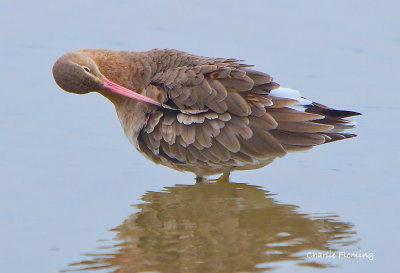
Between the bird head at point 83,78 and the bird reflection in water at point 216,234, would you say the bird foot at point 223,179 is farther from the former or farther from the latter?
the bird head at point 83,78

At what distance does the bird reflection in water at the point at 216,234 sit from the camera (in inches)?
303

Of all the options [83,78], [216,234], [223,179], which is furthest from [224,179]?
[83,78]

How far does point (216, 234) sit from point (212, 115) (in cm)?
144

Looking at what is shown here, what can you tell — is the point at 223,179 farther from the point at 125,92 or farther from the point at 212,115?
the point at 125,92

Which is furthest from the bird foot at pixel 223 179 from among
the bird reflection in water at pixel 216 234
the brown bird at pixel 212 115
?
the bird reflection in water at pixel 216 234

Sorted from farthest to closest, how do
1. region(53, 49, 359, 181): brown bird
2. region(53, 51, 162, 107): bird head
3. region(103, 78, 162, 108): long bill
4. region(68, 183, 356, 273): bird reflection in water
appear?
1. region(53, 51, 162, 107): bird head
2. region(103, 78, 162, 108): long bill
3. region(53, 49, 359, 181): brown bird
4. region(68, 183, 356, 273): bird reflection in water

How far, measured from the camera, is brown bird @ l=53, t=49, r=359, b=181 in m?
9.24

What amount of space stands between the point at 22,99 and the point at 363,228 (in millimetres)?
4647

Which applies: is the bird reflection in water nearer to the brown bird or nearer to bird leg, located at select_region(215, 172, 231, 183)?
bird leg, located at select_region(215, 172, 231, 183)

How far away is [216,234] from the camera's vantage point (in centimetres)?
834

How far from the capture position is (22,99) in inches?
440

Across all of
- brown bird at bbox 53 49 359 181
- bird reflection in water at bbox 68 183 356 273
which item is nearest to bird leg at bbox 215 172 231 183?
brown bird at bbox 53 49 359 181

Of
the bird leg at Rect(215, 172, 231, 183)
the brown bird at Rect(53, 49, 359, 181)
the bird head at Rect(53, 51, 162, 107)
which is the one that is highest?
the bird head at Rect(53, 51, 162, 107)

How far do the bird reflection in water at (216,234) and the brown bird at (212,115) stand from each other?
0.43 m
